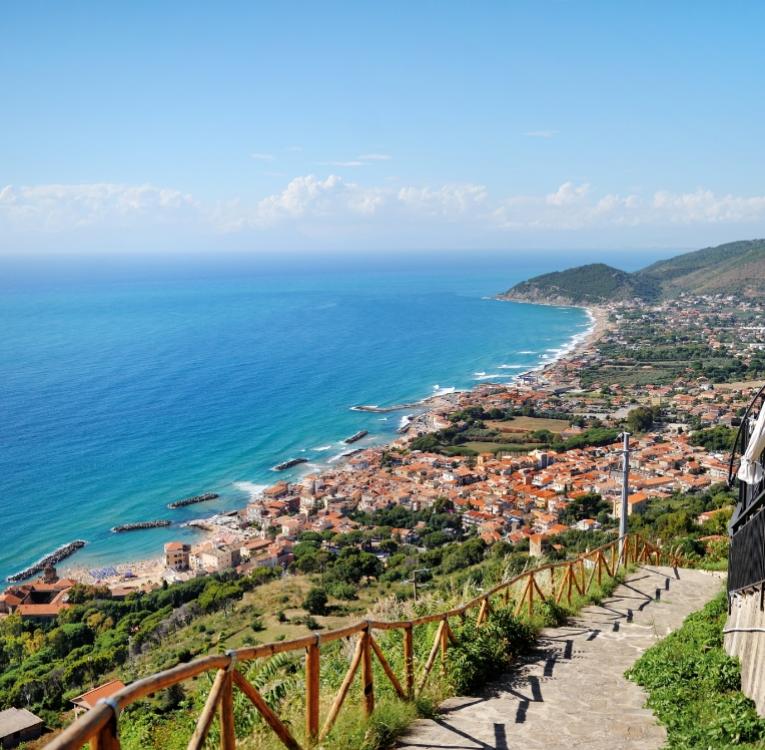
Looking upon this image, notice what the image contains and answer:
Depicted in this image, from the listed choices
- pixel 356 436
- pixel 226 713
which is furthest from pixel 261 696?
pixel 356 436

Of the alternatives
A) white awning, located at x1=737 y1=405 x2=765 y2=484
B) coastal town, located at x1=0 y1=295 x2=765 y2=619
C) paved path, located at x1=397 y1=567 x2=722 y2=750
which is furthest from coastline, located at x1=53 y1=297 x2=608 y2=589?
white awning, located at x1=737 y1=405 x2=765 y2=484

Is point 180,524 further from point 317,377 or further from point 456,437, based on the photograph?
point 317,377

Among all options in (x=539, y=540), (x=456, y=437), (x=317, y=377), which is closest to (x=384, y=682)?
(x=539, y=540)

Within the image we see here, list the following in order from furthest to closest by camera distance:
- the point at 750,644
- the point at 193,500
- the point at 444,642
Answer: the point at 193,500 → the point at 444,642 → the point at 750,644

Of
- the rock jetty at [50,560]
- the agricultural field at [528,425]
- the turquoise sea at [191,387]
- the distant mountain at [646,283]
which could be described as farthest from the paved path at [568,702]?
the distant mountain at [646,283]

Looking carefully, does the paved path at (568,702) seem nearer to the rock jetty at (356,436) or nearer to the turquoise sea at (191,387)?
the turquoise sea at (191,387)

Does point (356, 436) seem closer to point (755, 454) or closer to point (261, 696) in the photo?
point (755, 454)
